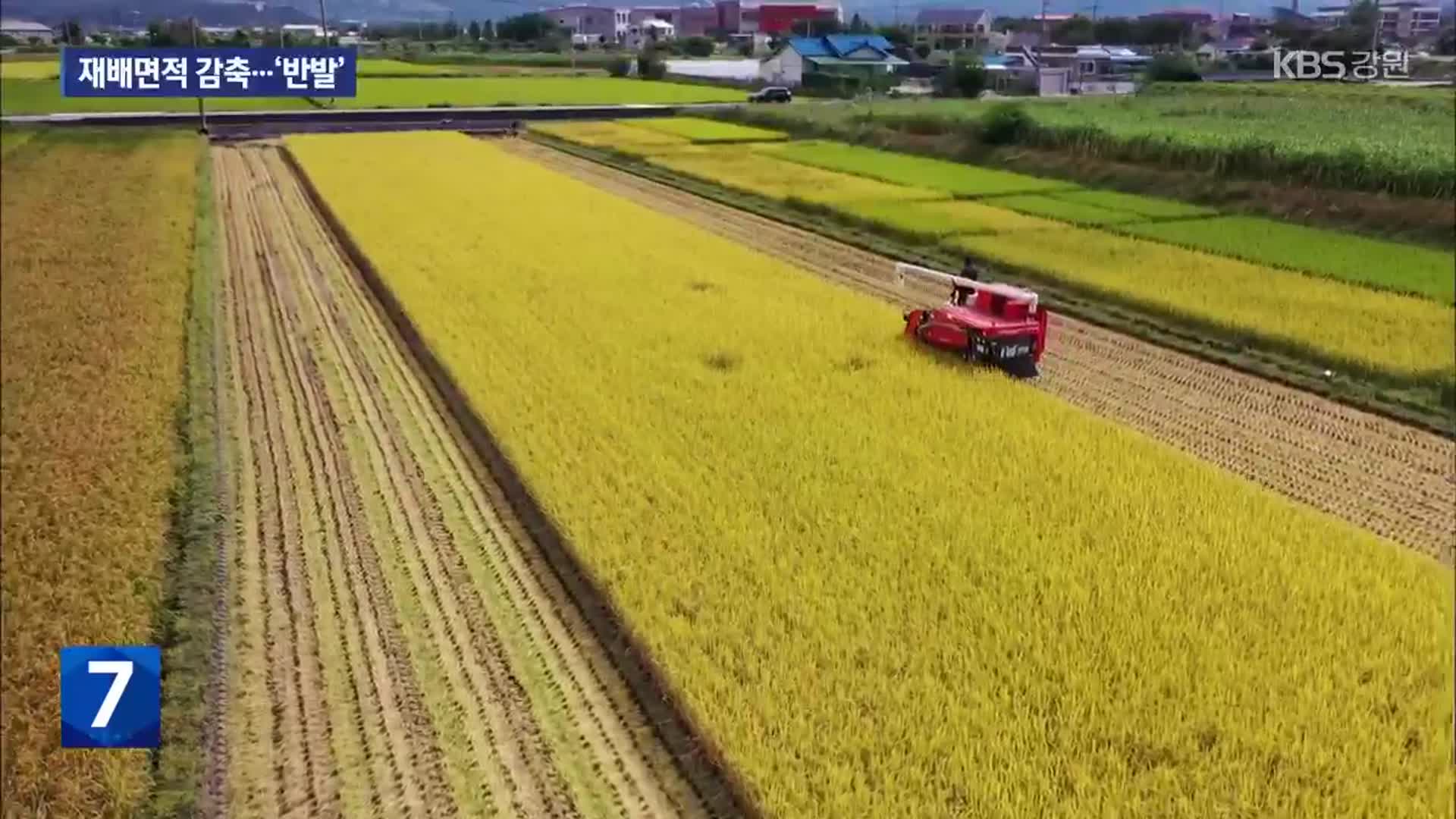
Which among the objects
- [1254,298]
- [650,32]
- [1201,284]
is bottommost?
[1254,298]

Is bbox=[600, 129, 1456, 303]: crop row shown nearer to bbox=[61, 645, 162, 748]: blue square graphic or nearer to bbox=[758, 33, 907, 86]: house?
→ bbox=[758, 33, 907, 86]: house

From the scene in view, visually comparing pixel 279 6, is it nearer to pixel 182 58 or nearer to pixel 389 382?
pixel 182 58

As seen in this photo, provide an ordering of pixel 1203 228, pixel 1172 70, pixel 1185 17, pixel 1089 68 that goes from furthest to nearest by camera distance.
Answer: pixel 1089 68 < pixel 1203 228 < pixel 1172 70 < pixel 1185 17

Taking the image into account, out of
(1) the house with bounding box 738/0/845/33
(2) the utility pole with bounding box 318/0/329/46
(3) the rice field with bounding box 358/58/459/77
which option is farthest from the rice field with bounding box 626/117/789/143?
(2) the utility pole with bounding box 318/0/329/46

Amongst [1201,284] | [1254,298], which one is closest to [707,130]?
[1201,284]

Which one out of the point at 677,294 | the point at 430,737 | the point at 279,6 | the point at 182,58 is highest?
the point at 279,6

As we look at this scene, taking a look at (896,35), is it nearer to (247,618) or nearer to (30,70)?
(30,70)

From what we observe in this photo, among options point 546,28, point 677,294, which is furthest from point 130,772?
point 677,294

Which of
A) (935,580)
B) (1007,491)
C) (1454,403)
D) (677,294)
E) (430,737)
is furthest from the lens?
(677,294)
